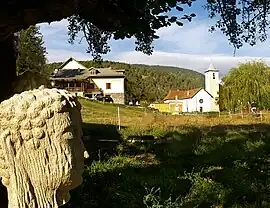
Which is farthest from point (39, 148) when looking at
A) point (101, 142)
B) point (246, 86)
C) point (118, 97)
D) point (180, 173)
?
point (118, 97)

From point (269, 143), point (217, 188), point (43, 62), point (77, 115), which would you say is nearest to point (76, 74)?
point (43, 62)

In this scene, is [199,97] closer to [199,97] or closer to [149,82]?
[199,97]

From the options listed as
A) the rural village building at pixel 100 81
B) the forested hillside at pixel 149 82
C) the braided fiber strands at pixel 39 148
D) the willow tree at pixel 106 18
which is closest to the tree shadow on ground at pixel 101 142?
the willow tree at pixel 106 18

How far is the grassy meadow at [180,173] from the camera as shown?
248 inches

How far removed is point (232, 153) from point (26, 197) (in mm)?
8270

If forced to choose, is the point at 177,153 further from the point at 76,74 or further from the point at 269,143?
the point at 76,74

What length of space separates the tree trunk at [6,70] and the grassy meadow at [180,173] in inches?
118

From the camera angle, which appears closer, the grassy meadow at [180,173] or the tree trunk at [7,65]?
the tree trunk at [7,65]

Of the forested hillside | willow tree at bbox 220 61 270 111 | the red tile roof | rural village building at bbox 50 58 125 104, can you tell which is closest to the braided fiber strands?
willow tree at bbox 220 61 270 111

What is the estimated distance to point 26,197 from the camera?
5.26 feet

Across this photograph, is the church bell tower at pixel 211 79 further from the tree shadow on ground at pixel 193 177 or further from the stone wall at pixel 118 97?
the tree shadow on ground at pixel 193 177

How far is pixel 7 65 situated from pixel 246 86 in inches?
1568

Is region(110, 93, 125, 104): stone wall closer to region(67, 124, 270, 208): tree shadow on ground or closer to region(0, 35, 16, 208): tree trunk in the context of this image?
region(67, 124, 270, 208): tree shadow on ground

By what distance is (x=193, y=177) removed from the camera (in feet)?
24.5
